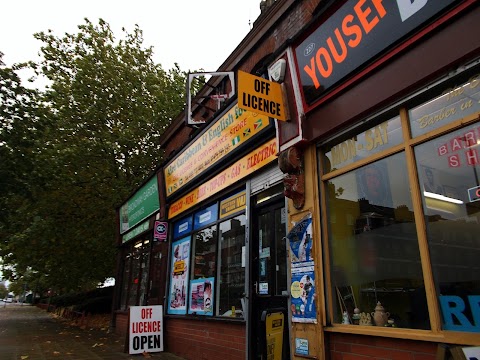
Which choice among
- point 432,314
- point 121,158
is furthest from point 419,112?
point 121,158

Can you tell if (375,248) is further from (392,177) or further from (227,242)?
(227,242)

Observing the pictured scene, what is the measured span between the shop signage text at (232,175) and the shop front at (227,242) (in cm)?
2

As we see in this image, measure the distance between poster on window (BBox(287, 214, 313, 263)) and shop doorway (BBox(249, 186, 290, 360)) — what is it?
1.93ft

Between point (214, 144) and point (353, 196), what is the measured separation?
373 centimetres

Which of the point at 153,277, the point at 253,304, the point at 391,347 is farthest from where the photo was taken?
the point at 153,277

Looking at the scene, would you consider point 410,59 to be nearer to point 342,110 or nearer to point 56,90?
point 342,110

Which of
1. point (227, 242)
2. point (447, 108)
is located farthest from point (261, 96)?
point (227, 242)

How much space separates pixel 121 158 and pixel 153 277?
8.65 meters

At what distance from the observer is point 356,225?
4.13m

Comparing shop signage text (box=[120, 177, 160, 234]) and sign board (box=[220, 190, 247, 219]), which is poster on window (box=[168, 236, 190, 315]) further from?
shop signage text (box=[120, 177, 160, 234])

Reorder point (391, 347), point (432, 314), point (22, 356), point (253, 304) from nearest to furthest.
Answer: point (432, 314) < point (391, 347) < point (253, 304) < point (22, 356)

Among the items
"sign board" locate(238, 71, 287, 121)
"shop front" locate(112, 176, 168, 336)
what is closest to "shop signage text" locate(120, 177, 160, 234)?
"shop front" locate(112, 176, 168, 336)

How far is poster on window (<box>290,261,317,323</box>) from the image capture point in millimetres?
4145

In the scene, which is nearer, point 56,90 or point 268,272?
point 268,272
